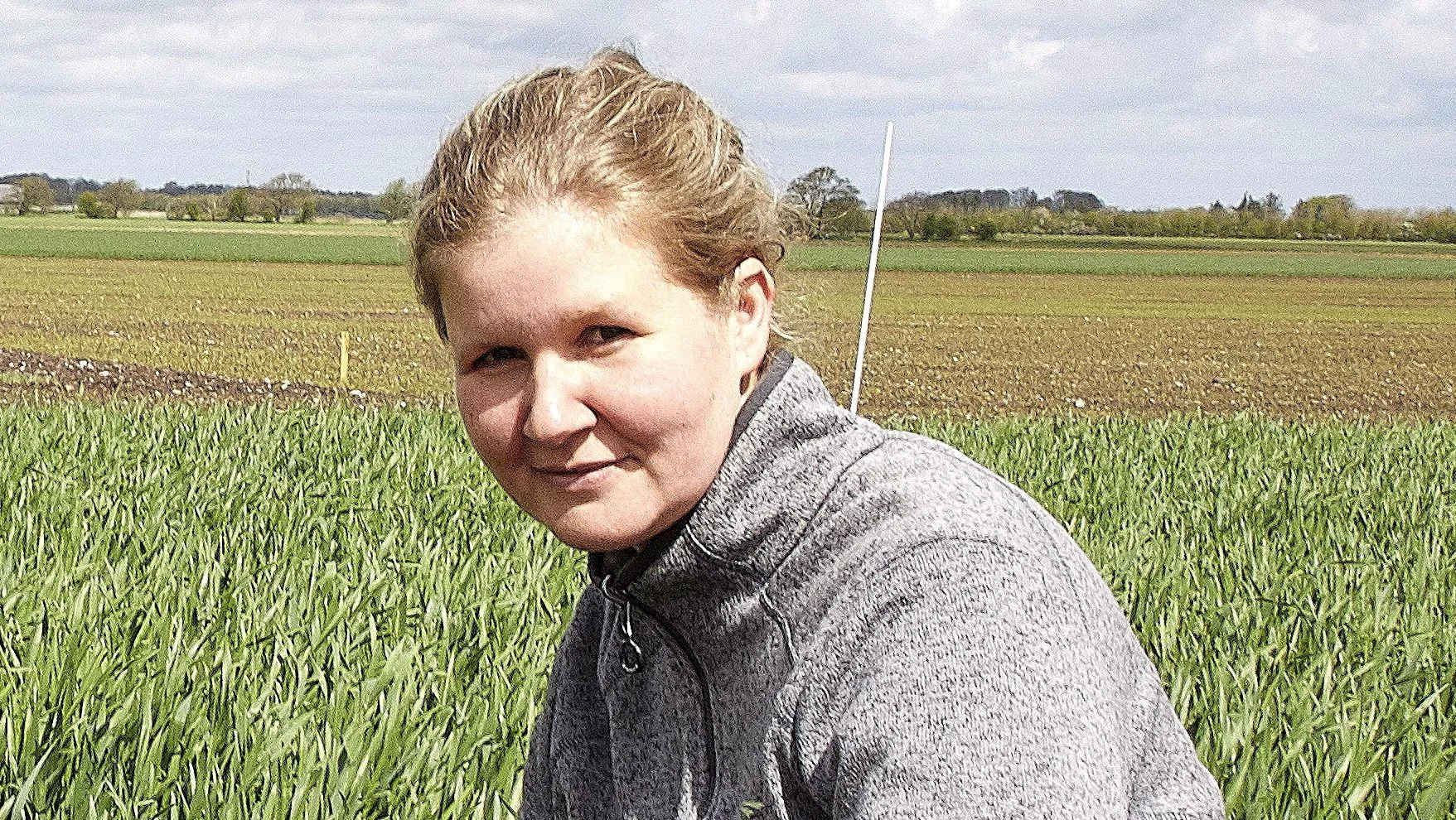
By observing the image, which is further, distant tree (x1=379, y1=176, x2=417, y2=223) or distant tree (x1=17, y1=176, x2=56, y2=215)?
distant tree (x1=17, y1=176, x2=56, y2=215)

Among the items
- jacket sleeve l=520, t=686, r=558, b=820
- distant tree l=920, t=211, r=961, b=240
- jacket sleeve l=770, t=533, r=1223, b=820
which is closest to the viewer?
jacket sleeve l=770, t=533, r=1223, b=820

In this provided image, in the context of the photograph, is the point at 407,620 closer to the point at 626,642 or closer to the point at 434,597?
the point at 434,597

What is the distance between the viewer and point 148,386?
13867 mm

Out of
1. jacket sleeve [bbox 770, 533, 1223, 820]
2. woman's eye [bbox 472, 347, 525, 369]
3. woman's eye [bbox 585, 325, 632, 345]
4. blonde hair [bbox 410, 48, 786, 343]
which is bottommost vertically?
jacket sleeve [bbox 770, 533, 1223, 820]

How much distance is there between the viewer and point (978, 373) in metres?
19.7

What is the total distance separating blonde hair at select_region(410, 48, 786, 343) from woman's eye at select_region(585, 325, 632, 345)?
7 cm

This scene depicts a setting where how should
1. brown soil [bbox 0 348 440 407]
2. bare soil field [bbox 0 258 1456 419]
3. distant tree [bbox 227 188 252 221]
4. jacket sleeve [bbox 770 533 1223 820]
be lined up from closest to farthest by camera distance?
jacket sleeve [bbox 770 533 1223 820] < brown soil [bbox 0 348 440 407] < bare soil field [bbox 0 258 1456 419] < distant tree [bbox 227 188 252 221]

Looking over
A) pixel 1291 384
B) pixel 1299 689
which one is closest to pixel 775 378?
pixel 1299 689

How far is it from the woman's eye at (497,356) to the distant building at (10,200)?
333ft

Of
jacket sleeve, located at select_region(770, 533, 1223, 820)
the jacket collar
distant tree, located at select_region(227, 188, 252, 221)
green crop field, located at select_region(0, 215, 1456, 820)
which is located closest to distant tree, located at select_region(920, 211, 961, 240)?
distant tree, located at select_region(227, 188, 252, 221)

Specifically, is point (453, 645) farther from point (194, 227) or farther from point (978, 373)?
point (194, 227)

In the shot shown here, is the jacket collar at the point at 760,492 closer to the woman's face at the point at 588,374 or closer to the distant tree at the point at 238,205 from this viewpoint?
the woman's face at the point at 588,374

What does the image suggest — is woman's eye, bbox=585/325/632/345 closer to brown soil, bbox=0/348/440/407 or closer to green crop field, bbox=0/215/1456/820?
green crop field, bbox=0/215/1456/820

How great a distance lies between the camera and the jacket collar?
4.17 feet
